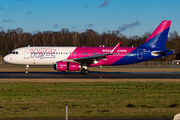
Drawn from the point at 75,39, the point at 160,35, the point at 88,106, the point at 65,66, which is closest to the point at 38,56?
the point at 65,66

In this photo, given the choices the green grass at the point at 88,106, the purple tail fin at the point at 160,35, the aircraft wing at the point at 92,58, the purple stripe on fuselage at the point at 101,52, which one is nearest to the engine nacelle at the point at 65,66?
the aircraft wing at the point at 92,58

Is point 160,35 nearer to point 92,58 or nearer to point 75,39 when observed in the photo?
point 92,58

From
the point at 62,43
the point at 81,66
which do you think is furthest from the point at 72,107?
the point at 62,43

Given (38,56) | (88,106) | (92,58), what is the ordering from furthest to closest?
(38,56), (92,58), (88,106)

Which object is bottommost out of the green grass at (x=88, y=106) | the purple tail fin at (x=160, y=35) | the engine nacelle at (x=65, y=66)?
the green grass at (x=88, y=106)

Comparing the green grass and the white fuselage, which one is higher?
the white fuselage

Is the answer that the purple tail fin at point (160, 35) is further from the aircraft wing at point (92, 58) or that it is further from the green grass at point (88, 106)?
the green grass at point (88, 106)

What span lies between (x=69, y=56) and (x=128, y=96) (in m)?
19.3

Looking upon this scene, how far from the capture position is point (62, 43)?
90750 mm

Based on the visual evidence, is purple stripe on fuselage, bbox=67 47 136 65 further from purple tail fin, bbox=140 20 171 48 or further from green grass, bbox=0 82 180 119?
green grass, bbox=0 82 180 119

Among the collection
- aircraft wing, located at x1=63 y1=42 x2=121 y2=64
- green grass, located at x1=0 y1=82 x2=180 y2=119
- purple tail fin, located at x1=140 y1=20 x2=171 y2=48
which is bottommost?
green grass, located at x1=0 y1=82 x2=180 y2=119

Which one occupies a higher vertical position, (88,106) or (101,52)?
(101,52)

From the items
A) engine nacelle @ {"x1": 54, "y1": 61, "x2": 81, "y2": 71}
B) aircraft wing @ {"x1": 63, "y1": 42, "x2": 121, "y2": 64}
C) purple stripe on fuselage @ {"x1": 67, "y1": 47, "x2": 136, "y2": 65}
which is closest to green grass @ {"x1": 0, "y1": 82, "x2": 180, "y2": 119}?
engine nacelle @ {"x1": 54, "y1": 61, "x2": 81, "y2": 71}

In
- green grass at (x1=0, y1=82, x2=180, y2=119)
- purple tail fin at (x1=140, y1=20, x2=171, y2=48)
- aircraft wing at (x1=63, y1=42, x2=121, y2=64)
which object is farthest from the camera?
purple tail fin at (x1=140, y1=20, x2=171, y2=48)
